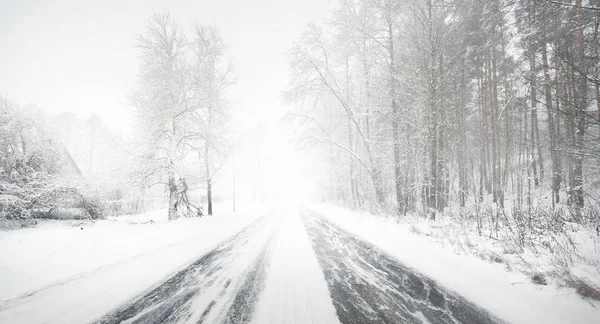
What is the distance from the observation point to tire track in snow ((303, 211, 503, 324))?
2.66m

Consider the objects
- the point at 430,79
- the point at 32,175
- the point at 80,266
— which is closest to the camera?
the point at 80,266

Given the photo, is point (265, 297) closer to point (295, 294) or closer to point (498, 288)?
point (295, 294)

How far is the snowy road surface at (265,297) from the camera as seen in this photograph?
2.72 meters

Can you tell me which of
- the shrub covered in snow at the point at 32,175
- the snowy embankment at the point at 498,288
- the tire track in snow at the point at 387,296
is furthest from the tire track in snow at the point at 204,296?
the shrub covered in snow at the point at 32,175

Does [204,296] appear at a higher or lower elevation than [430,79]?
lower

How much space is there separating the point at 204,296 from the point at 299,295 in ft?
4.47

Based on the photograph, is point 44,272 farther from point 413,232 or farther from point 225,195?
point 225,195

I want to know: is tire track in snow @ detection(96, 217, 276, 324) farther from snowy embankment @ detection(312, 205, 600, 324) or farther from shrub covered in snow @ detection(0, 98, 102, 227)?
shrub covered in snow @ detection(0, 98, 102, 227)

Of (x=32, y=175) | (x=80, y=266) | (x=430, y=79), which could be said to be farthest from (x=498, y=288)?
(x=32, y=175)

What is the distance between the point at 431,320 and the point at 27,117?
16877 mm

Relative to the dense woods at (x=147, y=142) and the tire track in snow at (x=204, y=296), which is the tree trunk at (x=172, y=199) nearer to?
the dense woods at (x=147, y=142)

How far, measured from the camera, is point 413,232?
694cm

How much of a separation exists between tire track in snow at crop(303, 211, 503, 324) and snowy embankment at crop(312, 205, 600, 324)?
0.83ft

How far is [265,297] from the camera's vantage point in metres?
3.21
